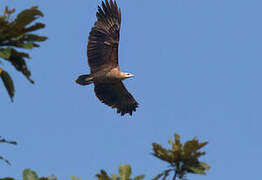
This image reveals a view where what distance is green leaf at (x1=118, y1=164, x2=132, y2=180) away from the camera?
9534mm

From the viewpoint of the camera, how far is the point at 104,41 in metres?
21.8

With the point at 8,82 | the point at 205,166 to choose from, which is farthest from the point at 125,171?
the point at 8,82

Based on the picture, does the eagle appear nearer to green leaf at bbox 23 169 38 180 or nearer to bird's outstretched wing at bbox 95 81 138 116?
bird's outstretched wing at bbox 95 81 138 116

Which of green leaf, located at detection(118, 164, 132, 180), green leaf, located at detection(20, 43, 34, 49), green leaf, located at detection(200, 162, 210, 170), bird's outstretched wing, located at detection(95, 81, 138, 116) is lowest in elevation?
green leaf, located at detection(118, 164, 132, 180)

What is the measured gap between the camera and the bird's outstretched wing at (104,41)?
2180cm

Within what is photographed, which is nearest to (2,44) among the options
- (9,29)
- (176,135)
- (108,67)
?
(9,29)

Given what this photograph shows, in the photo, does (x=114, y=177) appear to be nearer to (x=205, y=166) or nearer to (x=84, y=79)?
(x=205, y=166)

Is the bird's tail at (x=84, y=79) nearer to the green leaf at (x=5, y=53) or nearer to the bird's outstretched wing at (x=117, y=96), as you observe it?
the bird's outstretched wing at (x=117, y=96)

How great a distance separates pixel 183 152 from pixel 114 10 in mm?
13328

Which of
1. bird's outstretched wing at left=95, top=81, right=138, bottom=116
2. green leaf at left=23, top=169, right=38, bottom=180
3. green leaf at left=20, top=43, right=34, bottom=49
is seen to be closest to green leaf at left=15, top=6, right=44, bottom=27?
green leaf at left=20, top=43, right=34, bottom=49

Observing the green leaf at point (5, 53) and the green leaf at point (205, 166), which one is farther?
the green leaf at point (205, 166)

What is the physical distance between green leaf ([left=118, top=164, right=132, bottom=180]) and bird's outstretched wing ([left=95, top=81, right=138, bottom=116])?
1269cm

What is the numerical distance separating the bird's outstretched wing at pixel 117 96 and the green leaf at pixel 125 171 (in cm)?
1269

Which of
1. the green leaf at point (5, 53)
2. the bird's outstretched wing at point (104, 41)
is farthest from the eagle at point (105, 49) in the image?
the green leaf at point (5, 53)
